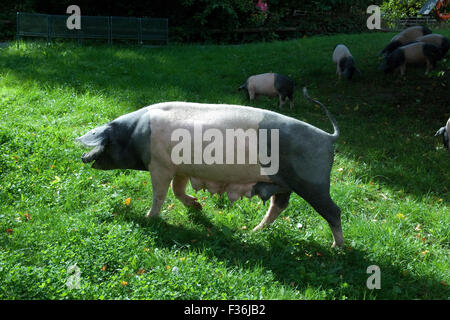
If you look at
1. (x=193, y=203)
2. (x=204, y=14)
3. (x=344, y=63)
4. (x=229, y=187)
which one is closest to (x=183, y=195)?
(x=193, y=203)

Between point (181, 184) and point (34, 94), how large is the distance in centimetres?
479

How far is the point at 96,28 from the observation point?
44.1 ft

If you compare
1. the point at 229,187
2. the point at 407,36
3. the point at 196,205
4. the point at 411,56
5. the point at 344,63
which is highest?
the point at 407,36

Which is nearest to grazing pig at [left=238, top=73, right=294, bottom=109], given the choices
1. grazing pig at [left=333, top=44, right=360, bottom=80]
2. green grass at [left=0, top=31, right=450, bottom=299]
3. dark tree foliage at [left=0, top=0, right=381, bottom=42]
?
green grass at [left=0, top=31, right=450, bottom=299]

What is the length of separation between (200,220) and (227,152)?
1049 millimetres

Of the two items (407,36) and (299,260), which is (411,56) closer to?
(407,36)

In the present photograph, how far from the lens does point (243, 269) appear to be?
3.89 meters

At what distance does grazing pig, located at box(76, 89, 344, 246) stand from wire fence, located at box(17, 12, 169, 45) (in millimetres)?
9887

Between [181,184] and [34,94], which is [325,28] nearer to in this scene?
[34,94]

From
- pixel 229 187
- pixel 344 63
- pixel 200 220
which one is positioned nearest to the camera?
pixel 229 187

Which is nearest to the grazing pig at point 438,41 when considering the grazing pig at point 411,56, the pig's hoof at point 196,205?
the grazing pig at point 411,56

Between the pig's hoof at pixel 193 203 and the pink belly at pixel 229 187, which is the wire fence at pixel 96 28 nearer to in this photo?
the pig's hoof at pixel 193 203

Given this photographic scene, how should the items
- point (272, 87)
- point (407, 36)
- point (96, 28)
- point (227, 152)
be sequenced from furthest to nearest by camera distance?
1. point (96, 28)
2. point (407, 36)
3. point (272, 87)
4. point (227, 152)

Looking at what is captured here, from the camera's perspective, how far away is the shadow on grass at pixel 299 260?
3703mm
